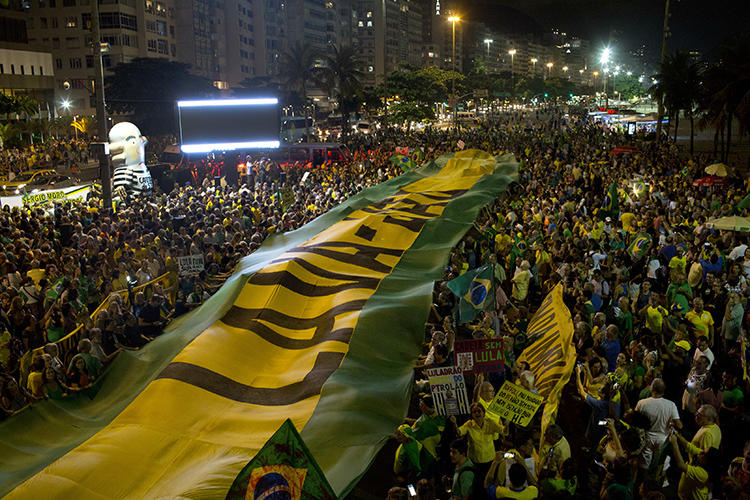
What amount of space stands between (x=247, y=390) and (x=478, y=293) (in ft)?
13.8

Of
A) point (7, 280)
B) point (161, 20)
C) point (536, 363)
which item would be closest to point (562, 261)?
point (536, 363)

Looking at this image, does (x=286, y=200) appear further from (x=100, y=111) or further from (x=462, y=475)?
(x=462, y=475)

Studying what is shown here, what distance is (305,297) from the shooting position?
10.6m

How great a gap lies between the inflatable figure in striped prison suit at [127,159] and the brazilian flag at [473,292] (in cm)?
1828

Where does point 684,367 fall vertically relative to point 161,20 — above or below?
below

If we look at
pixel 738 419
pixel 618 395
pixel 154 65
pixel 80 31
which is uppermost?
pixel 80 31

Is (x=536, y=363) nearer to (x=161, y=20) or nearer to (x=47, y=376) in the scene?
(x=47, y=376)

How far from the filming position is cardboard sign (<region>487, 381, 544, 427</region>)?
22.1 ft

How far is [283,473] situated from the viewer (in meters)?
4.85

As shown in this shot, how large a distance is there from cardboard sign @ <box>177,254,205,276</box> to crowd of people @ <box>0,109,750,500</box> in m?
0.17

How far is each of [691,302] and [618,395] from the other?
414 cm

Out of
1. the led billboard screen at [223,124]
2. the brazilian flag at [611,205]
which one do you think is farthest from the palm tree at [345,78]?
the brazilian flag at [611,205]

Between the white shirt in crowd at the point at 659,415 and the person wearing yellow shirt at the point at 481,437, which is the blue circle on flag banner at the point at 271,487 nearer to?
the person wearing yellow shirt at the point at 481,437

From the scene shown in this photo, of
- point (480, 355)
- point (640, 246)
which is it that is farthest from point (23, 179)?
point (480, 355)
